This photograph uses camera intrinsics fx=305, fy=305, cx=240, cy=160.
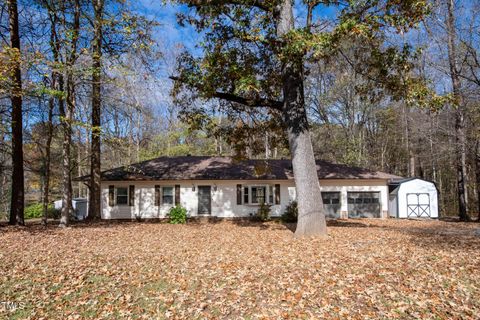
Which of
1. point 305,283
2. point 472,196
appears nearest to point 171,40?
point 305,283

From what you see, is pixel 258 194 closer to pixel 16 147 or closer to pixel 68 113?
pixel 68 113

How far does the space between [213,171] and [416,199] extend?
1314cm

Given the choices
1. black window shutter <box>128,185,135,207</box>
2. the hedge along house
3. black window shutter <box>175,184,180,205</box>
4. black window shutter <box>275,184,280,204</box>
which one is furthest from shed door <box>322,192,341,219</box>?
black window shutter <box>128,185,135,207</box>

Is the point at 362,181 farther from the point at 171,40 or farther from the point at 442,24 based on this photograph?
the point at 171,40

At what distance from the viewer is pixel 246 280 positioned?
5.58 meters

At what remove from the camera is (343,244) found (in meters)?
8.59

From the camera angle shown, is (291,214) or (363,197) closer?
(291,214)

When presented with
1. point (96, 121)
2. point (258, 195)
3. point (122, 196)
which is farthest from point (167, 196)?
point (96, 121)

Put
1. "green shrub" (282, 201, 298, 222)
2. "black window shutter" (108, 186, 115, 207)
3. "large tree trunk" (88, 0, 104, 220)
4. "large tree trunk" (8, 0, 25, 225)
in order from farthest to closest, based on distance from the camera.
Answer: "black window shutter" (108, 186, 115, 207) → "green shrub" (282, 201, 298, 222) → "large tree trunk" (8, 0, 25, 225) → "large tree trunk" (88, 0, 104, 220)

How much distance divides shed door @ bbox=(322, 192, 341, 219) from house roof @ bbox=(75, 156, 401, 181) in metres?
1.18

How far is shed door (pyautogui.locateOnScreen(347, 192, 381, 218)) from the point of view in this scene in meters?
19.0

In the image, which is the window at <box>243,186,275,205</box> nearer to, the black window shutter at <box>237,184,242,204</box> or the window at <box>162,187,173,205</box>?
the black window shutter at <box>237,184,242,204</box>

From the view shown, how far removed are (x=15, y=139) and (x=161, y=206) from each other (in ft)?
25.8

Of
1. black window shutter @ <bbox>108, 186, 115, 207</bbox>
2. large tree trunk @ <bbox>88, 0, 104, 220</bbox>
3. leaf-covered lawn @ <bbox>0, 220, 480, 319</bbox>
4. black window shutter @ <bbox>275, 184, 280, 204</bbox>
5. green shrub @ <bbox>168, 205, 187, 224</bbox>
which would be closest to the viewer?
leaf-covered lawn @ <bbox>0, 220, 480, 319</bbox>
